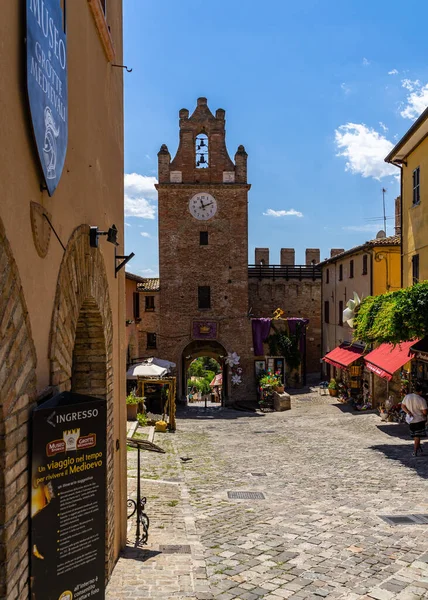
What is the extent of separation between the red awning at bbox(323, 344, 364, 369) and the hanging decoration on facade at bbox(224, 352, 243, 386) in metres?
6.33

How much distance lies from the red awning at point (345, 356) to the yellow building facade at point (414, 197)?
201 inches

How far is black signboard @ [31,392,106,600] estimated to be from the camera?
12.1 ft

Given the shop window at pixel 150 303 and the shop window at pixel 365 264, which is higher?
the shop window at pixel 365 264

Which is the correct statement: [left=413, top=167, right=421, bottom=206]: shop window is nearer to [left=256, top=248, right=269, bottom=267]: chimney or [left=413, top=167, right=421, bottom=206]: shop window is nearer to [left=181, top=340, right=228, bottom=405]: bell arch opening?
[left=181, top=340, right=228, bottom=405]: bell arch opening

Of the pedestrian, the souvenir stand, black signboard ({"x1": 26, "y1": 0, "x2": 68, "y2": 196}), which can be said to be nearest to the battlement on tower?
the souvenir stand

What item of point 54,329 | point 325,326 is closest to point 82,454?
point 54,329

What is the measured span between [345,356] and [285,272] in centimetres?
1295

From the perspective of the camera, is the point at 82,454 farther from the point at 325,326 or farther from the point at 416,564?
the point at 325,326

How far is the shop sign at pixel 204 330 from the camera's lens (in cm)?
3241

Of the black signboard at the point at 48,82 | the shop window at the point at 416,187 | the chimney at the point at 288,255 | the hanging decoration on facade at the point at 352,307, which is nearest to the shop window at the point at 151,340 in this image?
the chimney at the point at 288,255

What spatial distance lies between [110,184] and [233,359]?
25.6m

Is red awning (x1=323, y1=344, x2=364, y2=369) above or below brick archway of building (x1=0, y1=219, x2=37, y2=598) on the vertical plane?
below

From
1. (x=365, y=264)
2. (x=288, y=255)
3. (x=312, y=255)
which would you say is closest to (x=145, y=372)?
(x=365, y=264)

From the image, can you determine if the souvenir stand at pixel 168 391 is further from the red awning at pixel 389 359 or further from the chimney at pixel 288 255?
the chimney at pixel 288 255
